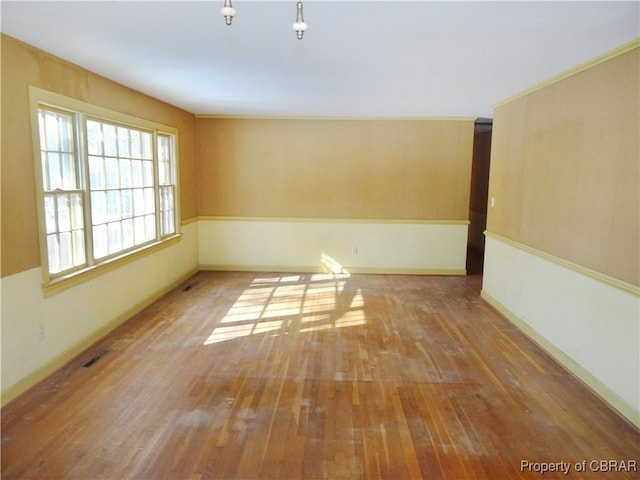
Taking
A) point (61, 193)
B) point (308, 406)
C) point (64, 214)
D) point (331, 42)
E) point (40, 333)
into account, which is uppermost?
point (331, 42)

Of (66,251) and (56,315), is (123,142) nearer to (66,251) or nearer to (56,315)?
(66,251)

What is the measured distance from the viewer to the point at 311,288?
5.80 m

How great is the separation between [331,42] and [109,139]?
257 centimetres

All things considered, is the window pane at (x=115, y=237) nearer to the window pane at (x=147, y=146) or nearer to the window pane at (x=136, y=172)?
the window pane at (x=136, y=172)

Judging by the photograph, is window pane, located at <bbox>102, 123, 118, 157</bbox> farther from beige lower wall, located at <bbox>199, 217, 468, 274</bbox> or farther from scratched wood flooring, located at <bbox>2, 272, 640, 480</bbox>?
beige lower wall, located at <bbox>199, 217, 468, 274</bbox>

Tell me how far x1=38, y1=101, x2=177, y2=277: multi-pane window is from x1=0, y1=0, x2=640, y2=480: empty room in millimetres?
22

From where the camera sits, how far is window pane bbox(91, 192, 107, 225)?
3797mm

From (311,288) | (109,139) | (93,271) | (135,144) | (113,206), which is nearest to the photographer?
(93,271)

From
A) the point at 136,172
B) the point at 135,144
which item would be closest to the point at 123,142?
the point at 135,144

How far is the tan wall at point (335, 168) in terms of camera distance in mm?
6438

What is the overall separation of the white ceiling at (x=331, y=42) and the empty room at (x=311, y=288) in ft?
0.09

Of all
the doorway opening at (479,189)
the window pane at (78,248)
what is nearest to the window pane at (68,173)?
the window pane at (78,248)

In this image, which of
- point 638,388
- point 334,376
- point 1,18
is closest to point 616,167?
point 638,388

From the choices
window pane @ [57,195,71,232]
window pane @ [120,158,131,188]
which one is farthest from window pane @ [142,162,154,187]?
window pane @ [57,195,71,232]
